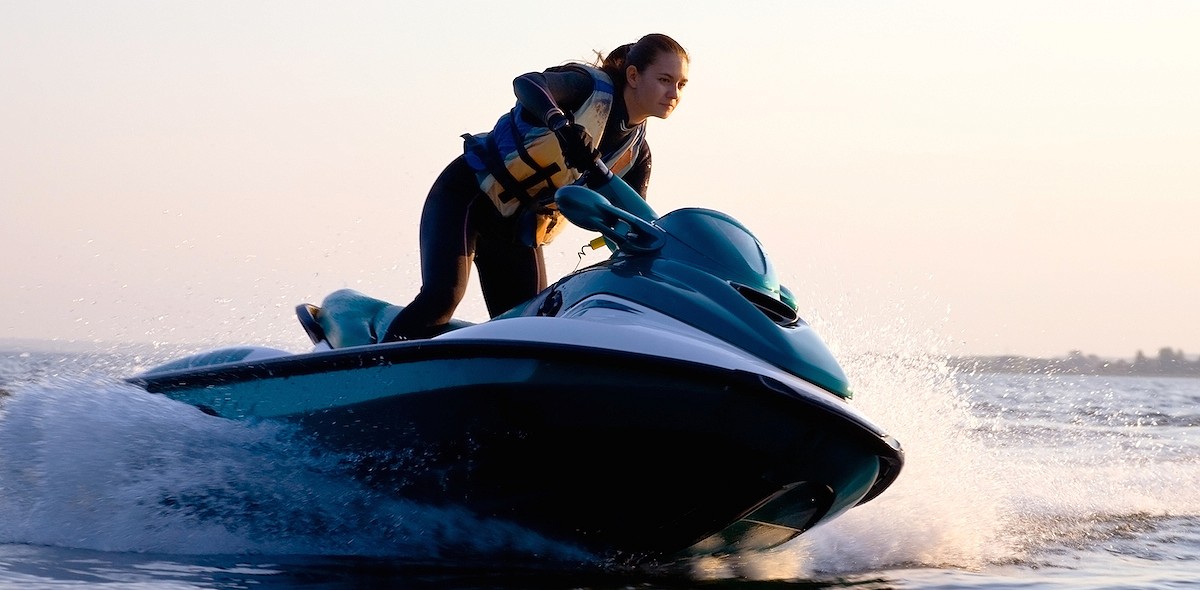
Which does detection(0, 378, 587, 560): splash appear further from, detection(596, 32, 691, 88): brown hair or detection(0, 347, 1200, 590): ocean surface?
detection(596, 32, 691, 88): brown hair

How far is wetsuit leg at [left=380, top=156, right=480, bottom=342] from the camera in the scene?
3900 millimetres

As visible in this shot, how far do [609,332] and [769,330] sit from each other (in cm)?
45

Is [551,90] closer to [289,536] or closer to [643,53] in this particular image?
[643,53]

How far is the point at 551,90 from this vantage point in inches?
150

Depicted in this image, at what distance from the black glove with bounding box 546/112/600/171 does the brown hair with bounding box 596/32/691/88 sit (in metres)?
0.34

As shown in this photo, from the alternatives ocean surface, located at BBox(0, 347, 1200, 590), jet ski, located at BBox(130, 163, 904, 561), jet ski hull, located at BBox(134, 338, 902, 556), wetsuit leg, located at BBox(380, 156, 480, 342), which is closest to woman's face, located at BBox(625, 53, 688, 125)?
jet ski, located at BBox(130, 163, 904, 561)

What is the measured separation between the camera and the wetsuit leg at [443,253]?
3.90m

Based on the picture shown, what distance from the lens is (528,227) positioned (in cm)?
412

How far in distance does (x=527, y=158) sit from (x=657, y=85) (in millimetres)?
455

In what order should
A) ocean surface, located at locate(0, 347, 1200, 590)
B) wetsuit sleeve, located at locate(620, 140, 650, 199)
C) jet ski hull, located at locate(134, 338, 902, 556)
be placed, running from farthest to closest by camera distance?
wetsuit sleeve, located at locate(620, 140, 650, 199) → ocean surface, located at locate(0, 347, 1200, 590) → jet ski hull, located at locate(134, 338, 902, 556)

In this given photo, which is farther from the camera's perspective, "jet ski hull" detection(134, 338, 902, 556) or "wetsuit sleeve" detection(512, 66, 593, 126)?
"wetsuit sleeve" detection(512, 66, 593, 126)

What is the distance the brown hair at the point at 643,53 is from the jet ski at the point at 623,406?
0.51m

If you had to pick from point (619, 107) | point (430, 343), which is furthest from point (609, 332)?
point (619, 107)

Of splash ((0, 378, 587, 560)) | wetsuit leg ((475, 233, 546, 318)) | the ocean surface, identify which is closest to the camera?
the ocean surface
